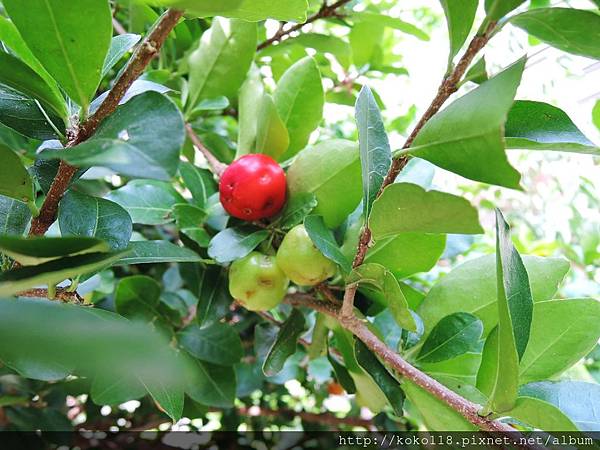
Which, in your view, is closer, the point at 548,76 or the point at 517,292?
the point at 517,292

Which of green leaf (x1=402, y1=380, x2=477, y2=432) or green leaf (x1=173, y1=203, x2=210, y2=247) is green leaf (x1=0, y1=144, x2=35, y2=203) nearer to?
green leaf (x1=173, y1=203, x2=210, y2=247)

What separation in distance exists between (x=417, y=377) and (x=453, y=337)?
0.08 m

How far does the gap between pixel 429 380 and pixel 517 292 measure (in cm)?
13

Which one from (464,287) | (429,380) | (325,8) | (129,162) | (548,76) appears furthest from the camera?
(548,76)

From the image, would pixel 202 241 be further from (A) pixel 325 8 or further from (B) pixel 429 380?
(A) pixel 325 8

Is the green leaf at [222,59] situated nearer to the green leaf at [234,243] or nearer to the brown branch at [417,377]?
the green leaf at [234,243]

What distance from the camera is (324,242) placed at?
54cm

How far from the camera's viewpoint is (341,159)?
0.64 m

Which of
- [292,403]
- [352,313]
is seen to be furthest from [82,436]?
[352,313]

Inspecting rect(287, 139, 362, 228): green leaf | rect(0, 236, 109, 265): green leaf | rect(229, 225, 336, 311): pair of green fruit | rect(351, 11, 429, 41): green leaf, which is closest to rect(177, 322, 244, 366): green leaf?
rect(229, 225, 336, 311): pair of green fruit

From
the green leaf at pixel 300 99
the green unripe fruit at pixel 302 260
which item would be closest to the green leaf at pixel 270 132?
the green leaf at pixel 300 99

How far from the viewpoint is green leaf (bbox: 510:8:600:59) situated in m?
0.42

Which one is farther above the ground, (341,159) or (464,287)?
(341,159)

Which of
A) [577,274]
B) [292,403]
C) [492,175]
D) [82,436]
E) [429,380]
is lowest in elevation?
[292,403]
